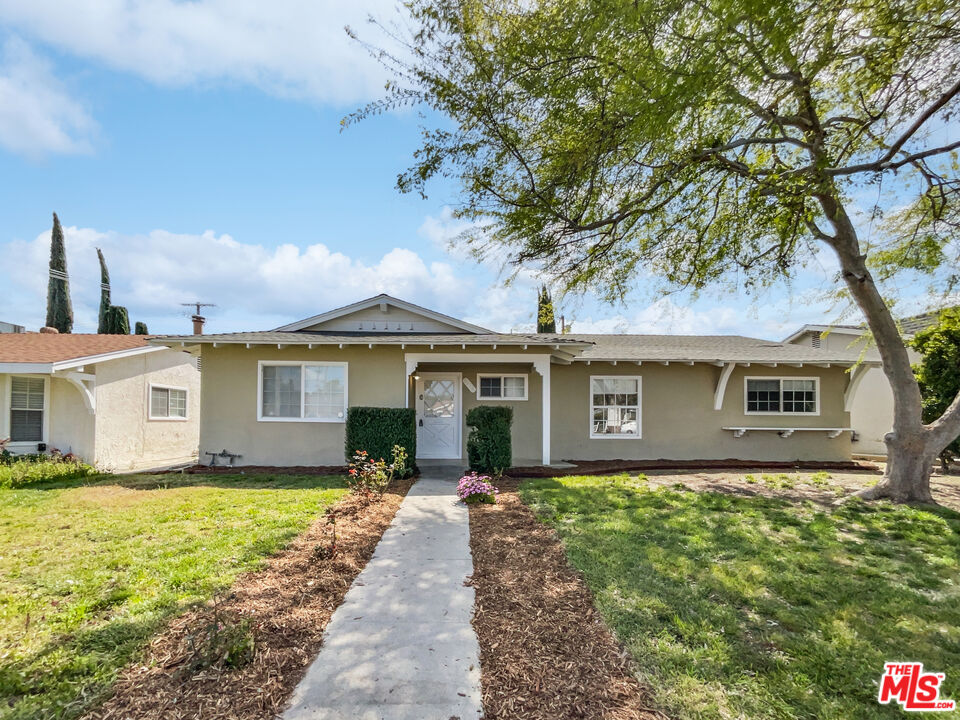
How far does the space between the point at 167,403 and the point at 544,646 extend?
45.4ft

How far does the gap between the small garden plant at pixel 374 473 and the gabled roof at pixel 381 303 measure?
378cm

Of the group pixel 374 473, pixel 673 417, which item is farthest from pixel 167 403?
pixel 673 417

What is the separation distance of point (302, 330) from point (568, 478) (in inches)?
287

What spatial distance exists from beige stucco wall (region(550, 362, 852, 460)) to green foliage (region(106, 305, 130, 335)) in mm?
24192

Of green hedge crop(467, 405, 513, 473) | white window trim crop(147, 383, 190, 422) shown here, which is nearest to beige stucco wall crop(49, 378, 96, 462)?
white window trim crop(147, 383, 190, 422)

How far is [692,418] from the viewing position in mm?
11656

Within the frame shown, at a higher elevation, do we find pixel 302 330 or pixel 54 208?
pixel 54 208

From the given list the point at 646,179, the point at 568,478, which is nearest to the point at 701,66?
the point at 646,179

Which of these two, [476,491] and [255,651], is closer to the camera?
[255,651]

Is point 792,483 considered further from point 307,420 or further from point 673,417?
point 307,420

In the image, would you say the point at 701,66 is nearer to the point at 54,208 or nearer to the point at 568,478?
the point at 568,478

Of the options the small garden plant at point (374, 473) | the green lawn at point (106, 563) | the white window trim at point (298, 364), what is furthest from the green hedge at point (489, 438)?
the white window trim at point (298, 364)

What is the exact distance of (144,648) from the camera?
2797 millimetres

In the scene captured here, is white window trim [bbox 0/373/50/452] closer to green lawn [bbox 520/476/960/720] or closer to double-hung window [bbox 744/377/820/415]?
green lawn [bbox 520/476/960/720]
